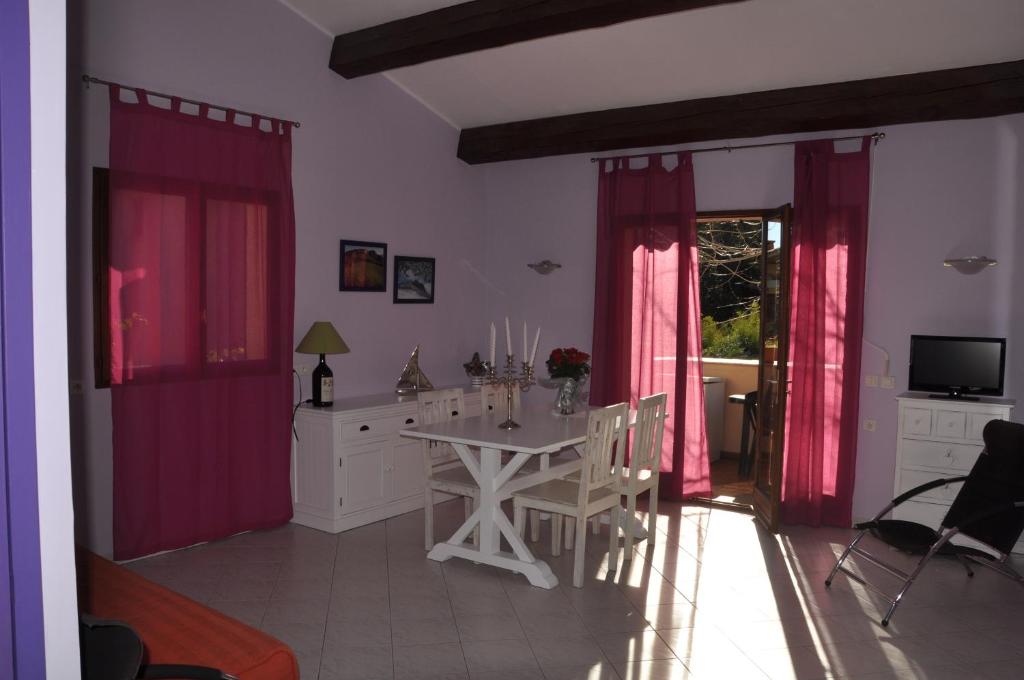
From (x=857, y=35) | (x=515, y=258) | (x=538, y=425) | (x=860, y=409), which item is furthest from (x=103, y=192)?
(x=860, y=409)

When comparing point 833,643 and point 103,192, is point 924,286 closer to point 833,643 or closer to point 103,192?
point 833,643

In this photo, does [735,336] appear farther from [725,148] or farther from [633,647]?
[633,647]

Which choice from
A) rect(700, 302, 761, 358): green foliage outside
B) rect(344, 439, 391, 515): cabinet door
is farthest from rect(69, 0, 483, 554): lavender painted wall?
rect(700, 302, 761, 358): green foliage outside

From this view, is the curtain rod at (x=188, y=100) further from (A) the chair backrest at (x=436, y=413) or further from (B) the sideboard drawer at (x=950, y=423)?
(B) the sideboard drawer at (x=950, y=423)

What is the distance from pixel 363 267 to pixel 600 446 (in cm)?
244

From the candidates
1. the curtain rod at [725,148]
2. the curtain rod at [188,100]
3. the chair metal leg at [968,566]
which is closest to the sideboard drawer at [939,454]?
the chair metal leg at [968,566]

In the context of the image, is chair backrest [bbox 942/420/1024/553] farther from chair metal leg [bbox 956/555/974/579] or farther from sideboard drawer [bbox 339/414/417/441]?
sideboard drawer [bbox 339/414/417/441]

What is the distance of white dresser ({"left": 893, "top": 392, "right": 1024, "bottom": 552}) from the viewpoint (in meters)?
4.49

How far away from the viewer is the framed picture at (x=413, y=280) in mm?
5820

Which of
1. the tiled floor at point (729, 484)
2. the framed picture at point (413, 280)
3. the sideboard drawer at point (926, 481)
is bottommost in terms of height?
the tiled floor at point (729, 484)

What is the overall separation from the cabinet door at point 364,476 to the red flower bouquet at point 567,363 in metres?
1.37

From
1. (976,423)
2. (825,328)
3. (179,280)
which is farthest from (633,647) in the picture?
(179,280)

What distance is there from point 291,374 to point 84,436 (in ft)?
4.16

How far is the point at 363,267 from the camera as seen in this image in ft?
17.9
